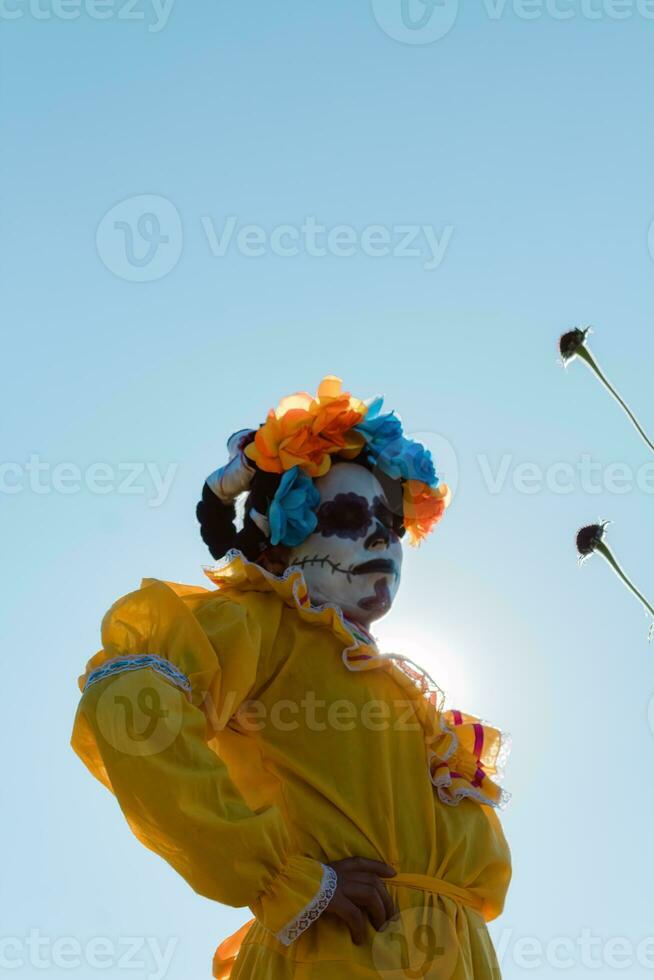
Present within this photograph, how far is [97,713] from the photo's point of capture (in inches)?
118

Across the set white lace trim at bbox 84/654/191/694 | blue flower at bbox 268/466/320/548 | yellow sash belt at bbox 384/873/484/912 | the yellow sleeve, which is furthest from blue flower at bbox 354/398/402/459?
yellow sash belt at bbox 384/873/484/912

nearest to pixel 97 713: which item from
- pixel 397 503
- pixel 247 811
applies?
pixel 247 811

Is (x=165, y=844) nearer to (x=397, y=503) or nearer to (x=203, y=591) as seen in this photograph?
(x=203, y=591)

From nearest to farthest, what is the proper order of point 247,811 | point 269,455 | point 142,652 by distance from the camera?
point 247,811, point 142,652, point 269,455

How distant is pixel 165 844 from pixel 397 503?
129cm

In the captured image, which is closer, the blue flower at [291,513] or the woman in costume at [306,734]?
the woman in costume at [306,734]

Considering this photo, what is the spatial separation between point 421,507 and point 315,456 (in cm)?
40

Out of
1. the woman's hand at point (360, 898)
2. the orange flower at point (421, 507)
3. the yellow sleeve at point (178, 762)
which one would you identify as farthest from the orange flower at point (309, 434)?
the woman's hand at point (360, 898)

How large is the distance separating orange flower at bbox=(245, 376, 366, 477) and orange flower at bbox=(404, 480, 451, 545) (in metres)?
0.22

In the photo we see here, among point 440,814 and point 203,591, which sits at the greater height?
point 203,591

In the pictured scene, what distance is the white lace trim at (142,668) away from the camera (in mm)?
3064

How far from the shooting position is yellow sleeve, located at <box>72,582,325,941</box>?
113 inches

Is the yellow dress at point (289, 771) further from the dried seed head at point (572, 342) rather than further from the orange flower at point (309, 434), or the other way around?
the dried seed head at point (572, 342)

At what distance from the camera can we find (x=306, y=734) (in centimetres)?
326
